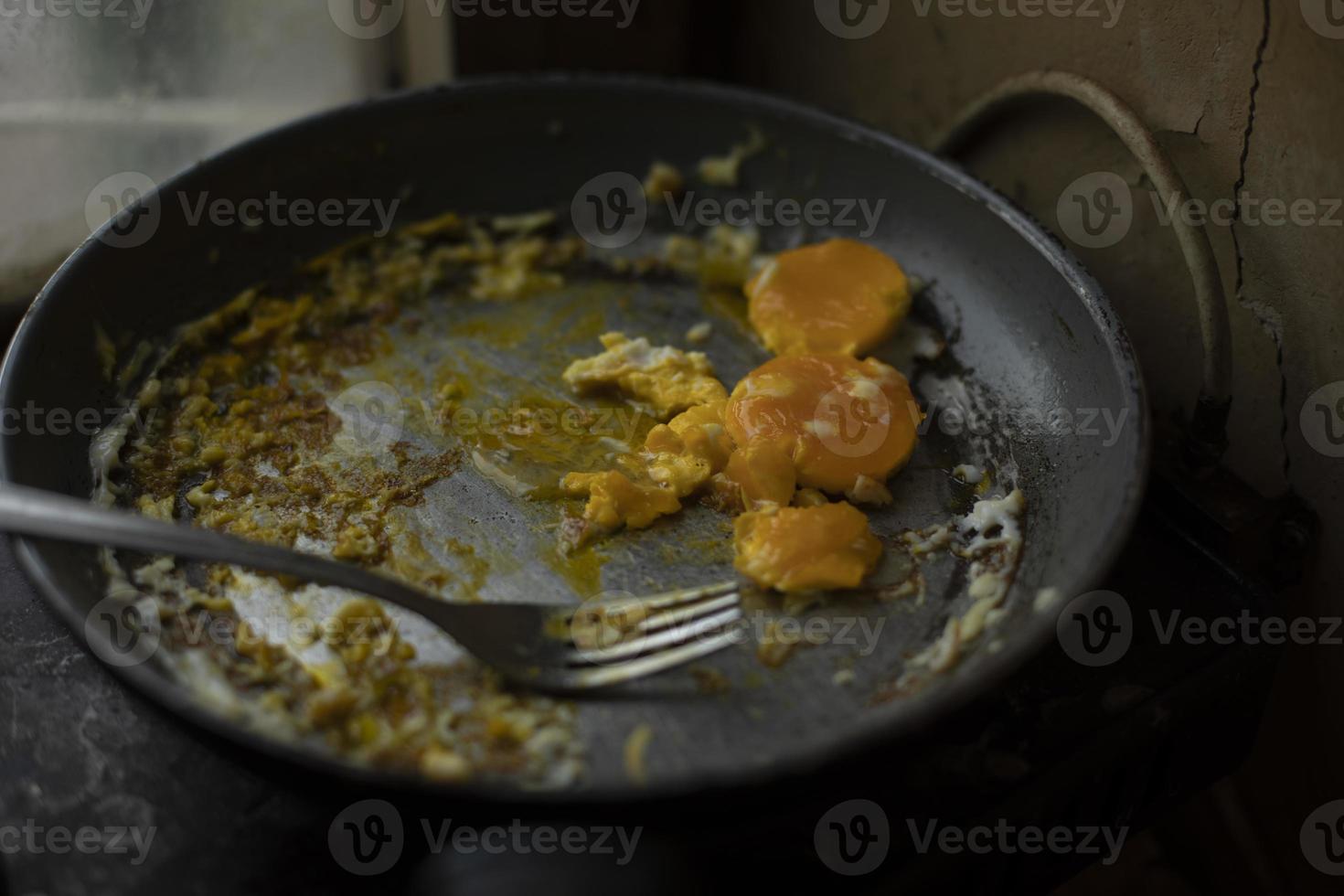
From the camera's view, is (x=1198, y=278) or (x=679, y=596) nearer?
(x=679, y=596)

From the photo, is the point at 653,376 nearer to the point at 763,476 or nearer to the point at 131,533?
the point at 763,476

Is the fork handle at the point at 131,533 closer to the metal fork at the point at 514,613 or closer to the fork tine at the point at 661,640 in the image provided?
the metal fork at the point at 514,613

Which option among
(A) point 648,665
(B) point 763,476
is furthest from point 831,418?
(A) point 648,665

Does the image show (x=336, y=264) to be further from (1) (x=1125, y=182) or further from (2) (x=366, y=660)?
(1) (x=1125, y=182)

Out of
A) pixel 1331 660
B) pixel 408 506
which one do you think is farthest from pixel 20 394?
pixel 1331 660

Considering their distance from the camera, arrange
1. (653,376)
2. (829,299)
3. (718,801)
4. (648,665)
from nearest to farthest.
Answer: (718,801)
(648,665)
(653,376)
(829,299)

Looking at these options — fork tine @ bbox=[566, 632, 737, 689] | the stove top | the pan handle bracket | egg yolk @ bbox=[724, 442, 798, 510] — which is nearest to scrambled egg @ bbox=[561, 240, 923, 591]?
egg yolk @ bbox=[724, 442, 798, 510]

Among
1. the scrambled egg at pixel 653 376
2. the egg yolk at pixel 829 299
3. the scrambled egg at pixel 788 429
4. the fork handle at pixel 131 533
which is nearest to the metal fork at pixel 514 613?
the fork handle at pixel 131 533
